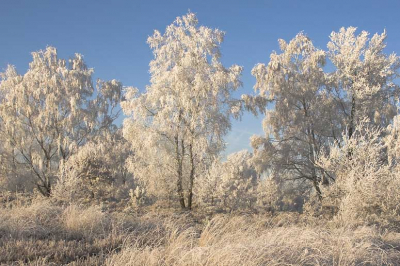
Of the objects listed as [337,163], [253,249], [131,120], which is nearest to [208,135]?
[131,120]

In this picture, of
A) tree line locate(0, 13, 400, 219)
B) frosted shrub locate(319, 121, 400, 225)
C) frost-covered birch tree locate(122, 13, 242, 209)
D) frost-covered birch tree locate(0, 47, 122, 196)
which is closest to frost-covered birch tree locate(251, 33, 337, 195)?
tree line locate(0, 13, 400, 219)

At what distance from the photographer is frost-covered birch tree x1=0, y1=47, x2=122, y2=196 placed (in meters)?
19.5

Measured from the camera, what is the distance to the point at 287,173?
22.1m

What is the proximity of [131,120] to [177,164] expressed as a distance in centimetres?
297

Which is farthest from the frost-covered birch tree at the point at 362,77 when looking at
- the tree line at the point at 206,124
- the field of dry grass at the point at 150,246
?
the field of dry grass at the point at 150,246

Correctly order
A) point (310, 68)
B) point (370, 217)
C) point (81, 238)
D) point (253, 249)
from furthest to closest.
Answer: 1. point (310, 68)
2. point (370, 217)
3. point (81, 238)
4. point (253, 249)

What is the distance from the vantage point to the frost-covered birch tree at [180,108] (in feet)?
48.9

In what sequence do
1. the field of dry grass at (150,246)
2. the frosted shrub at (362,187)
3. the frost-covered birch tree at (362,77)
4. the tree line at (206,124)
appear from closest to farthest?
the field of dry grass at (150,246) → the frosted shrub at (362,187) → the tree line at (206,124) → the frost-covered birch tree at (362,77)

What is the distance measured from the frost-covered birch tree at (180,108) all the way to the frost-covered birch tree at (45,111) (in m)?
5.59

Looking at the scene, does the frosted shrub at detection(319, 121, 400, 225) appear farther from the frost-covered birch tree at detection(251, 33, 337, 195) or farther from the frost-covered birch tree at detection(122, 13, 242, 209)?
the frost-covered birch tree at detection(251, 33, 337, 195)

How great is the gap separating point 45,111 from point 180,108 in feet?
31.5

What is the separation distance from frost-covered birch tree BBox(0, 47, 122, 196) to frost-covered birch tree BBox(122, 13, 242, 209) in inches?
220

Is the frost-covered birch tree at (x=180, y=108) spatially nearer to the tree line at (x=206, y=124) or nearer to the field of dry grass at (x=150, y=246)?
the tree line at (x=206, y=124)

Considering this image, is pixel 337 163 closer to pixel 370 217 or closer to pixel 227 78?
pixel 370 217
